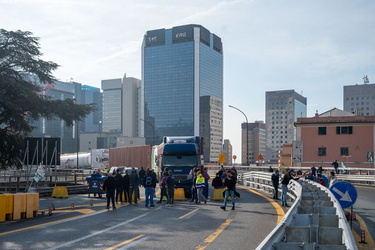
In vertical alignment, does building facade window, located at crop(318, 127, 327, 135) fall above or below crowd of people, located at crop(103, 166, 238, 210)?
above

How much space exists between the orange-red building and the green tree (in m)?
37.6

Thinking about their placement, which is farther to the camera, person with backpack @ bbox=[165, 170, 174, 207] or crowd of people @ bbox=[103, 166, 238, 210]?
person with backpack @ bbox=[165, 170, 174, 207]

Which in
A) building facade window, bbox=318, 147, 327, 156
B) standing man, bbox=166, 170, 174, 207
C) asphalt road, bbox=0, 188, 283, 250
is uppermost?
building facade window, bbox=318, 147, 327, 156

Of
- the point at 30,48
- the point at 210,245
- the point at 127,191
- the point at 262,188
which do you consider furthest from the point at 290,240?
the point at 30,48

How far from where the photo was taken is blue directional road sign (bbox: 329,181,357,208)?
1181 centimetres

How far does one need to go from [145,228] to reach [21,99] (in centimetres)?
2324

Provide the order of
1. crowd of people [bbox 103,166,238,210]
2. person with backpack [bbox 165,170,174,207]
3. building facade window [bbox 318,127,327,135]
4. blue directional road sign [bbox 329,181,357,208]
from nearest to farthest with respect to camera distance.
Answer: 1. blue directional road sign [bbox 329,181,357,208]
2. crowd of people [bbox 103,166,238,210]
3. person with backpack [bbox 165,170,174,207]
4. building facade window [bbox 318,127,327,135]

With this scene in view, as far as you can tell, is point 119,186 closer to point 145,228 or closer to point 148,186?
point 148,186

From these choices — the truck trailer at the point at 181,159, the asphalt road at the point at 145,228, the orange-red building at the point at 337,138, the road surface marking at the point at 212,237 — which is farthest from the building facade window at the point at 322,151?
the road surface marking at the point at 212,237

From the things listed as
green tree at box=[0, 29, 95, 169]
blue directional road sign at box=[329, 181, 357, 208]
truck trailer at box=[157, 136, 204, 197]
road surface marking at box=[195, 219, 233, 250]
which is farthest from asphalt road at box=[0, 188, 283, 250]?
green tree at box=[0, 29, 95, 169]

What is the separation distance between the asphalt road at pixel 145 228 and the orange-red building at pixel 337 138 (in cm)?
4678

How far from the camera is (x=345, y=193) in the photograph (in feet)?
39.1

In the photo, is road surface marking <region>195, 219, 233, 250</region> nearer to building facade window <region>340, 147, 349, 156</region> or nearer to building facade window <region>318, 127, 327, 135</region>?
building facade window <region>340, 147, 349, 156</region>

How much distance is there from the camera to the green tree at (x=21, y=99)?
111 ft
